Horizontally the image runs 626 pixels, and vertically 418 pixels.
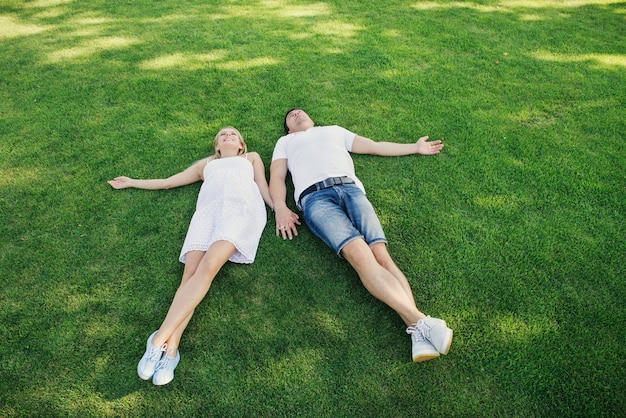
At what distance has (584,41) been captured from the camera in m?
6.64

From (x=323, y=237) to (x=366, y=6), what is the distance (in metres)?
6.21

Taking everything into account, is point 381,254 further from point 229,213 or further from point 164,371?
point 164,371

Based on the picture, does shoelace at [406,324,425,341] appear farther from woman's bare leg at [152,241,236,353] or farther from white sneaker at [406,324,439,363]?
woman's bare leg at [152,241,236,353]

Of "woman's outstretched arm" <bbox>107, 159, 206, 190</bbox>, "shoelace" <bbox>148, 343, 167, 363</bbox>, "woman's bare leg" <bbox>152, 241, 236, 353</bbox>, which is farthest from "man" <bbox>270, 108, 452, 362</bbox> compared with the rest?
"shoelace" <bbox>148, 343, 167, 363</bbox>

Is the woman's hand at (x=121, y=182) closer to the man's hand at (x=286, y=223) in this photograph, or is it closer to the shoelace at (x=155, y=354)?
the man's hand at (x=286, y=223)

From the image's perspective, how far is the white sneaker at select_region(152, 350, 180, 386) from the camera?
9.49 feet

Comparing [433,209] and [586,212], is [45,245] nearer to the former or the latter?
[433,209]

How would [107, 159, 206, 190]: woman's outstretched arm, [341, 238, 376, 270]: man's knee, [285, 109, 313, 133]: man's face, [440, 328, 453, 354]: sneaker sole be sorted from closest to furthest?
[440, 328, 453, 354]: sneaker sole, [341, 238, 376, 270]: man's knee, [107, 159, 206, 190]: woman's outstretched arm, [285, 109, 313, 133]: man's face

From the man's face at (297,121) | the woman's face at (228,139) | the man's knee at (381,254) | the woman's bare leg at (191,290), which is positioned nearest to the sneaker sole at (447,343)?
the man's knee at (381,254)

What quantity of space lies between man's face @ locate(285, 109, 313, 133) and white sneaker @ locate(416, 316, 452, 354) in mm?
2637

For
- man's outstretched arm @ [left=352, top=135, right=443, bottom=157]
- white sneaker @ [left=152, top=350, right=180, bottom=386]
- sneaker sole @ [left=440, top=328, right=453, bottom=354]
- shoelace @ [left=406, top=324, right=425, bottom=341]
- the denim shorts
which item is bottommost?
white sneaker @ [left=152, top=350, right=180, bottom=386]

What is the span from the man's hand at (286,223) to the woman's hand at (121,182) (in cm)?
184

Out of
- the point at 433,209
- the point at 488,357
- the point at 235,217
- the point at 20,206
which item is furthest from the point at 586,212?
the point at 20,206

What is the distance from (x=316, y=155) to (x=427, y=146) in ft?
4.85
